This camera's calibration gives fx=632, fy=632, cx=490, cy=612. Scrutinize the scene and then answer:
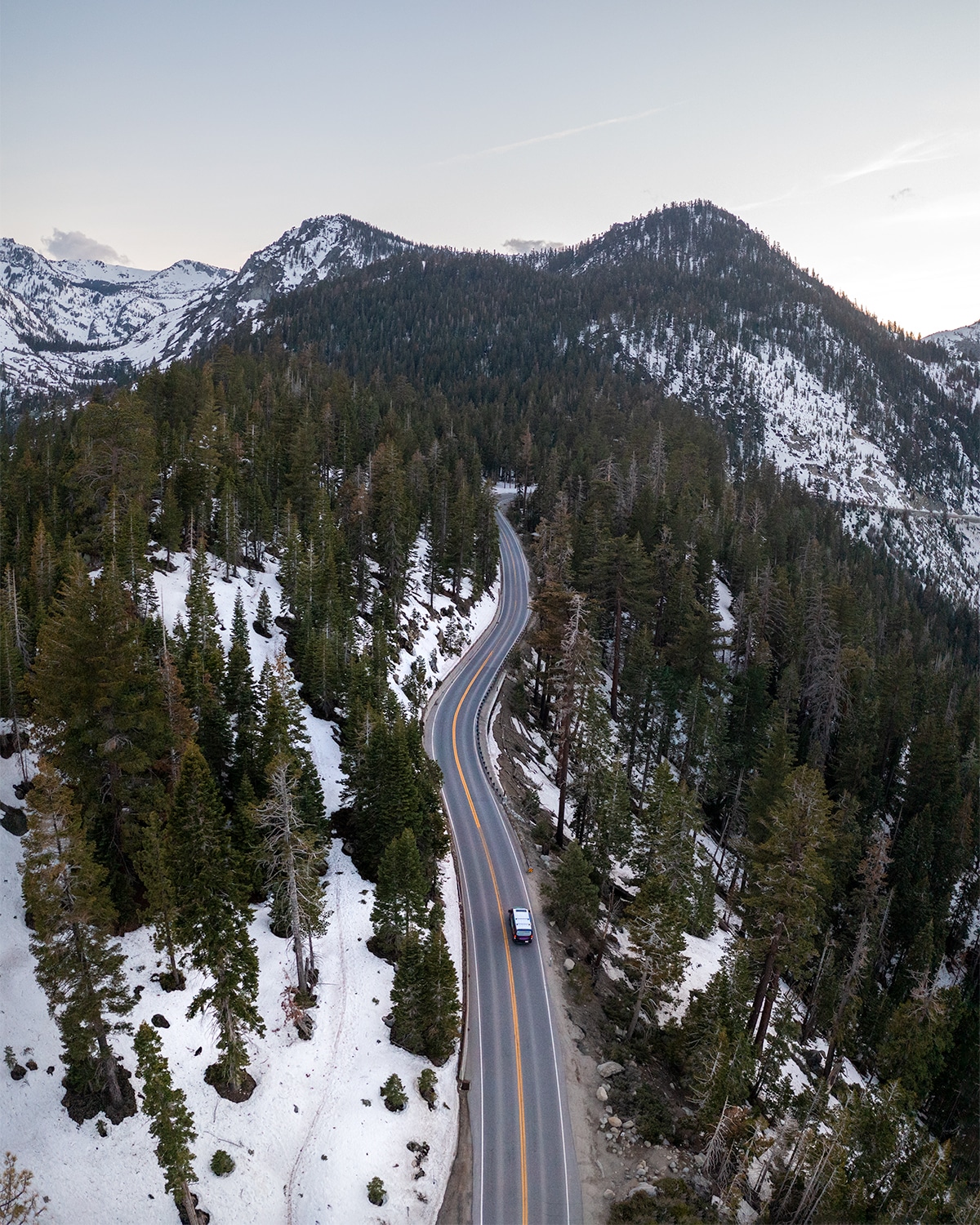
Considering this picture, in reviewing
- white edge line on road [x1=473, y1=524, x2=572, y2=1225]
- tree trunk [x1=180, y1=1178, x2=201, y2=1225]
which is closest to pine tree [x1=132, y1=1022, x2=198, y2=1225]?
tree trunk [x1=180, y1=1178, x2=201, y2=1225]

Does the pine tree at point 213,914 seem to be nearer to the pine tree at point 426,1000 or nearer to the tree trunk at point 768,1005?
the pine tree at point 426,1000

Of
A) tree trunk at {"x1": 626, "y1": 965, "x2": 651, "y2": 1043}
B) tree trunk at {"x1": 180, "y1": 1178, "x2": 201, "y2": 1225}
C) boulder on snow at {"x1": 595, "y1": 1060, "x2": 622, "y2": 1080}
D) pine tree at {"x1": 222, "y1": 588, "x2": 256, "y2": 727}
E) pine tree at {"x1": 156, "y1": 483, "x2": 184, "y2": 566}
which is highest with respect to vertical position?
pine tree at {"x1": 156, "y1": 483, "x2": 184, "y2": 566}

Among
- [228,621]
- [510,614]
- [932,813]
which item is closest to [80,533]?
[228,621]

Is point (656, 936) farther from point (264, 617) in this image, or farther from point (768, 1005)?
point (264, 617)

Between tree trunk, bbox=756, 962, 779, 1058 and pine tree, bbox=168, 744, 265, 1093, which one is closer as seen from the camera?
pine tree, bbox=168, 744, 265, 1093

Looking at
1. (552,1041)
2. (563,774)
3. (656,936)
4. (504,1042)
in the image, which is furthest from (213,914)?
(563,774)

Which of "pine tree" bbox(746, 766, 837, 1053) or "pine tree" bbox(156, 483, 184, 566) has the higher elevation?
"pine tree" bbox(156, 483, 184, 566)

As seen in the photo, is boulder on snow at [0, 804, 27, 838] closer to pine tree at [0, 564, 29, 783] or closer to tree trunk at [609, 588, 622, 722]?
pine tree at [0, 564, 29, 783]
